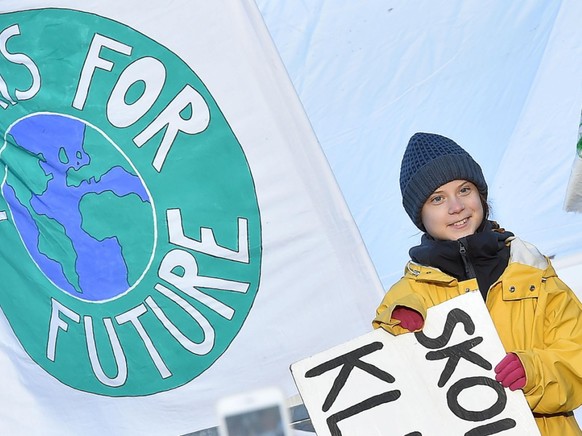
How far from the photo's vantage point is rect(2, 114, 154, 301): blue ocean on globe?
3281 mm

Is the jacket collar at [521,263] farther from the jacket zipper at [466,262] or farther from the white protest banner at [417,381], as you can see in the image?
the white protest banner at [417,381]

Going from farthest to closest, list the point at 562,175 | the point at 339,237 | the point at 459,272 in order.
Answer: the point at 562,175 → the point at 339,237 → the point at 459,272

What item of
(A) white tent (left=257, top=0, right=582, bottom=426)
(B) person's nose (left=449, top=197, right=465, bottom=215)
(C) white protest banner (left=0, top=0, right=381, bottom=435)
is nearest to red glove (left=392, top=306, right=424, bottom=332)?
(B) person's nose (left=449, top=197, right=465, bottom=215)

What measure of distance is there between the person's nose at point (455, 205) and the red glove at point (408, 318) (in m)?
0.30

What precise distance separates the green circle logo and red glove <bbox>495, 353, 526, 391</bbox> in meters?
1.43

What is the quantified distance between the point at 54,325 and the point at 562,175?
1682mm

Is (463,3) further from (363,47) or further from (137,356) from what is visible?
(137,356)

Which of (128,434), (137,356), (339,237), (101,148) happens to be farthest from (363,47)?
(128,434)

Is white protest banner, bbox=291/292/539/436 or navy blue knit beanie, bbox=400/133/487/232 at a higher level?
navy blue knit beanie, bbox=400/133/487/232

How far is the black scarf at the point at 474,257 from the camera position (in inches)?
83.7

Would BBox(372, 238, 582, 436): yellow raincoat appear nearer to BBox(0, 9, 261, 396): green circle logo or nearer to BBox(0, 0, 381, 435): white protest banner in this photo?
BBox(0, 0, 381, 435): white protest banner

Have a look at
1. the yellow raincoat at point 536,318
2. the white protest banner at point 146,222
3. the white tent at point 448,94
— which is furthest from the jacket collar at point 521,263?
the white tent at point 448,94

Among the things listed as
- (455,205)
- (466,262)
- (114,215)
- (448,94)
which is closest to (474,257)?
(466,262)

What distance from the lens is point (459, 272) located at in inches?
84.6
